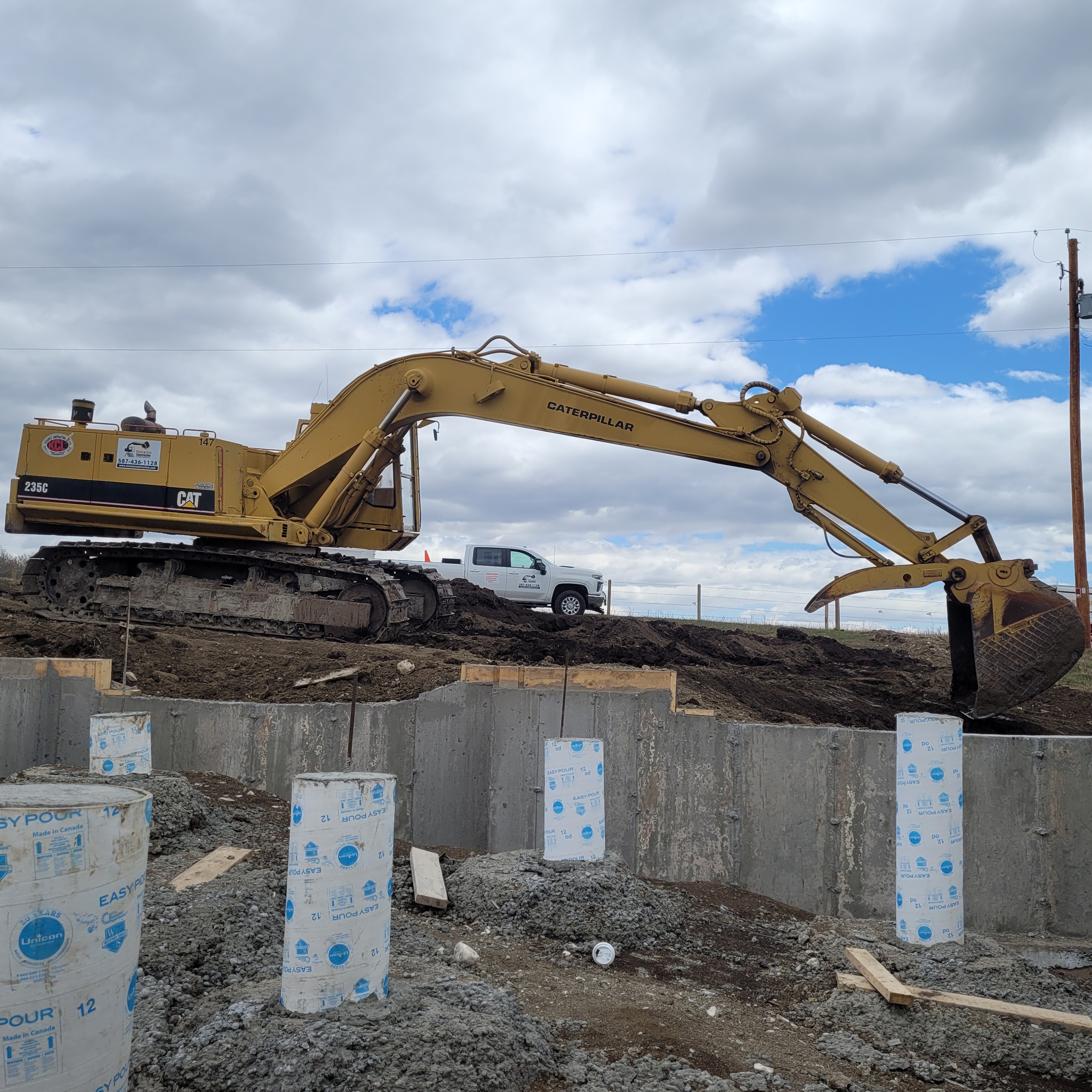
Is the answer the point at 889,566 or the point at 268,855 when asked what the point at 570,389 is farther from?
the point at 268,855

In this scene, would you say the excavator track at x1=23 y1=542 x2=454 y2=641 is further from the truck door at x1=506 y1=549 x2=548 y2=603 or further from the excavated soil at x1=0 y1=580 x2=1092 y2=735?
the truck door at x1=506 y1=549 x2=548 y2=603

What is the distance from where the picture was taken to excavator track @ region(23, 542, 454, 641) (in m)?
14.0

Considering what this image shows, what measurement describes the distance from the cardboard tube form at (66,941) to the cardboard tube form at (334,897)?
107 centimetres

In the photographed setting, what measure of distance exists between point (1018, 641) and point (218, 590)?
1068 centimetres

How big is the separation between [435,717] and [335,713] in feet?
2.81

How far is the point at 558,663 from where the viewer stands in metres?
12.1

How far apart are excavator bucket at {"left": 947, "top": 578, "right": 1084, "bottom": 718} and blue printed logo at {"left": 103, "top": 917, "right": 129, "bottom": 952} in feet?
29.2

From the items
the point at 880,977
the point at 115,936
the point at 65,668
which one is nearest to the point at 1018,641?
the point at 880,977

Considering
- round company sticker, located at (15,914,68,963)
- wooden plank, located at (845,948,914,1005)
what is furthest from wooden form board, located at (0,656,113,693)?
round company sticker, located at (15,914,68,963)

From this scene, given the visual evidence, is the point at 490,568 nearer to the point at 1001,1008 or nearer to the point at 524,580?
the point at 524,580

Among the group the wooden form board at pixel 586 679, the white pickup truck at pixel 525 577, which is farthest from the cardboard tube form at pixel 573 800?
the white pickup truck at pixel 525 577

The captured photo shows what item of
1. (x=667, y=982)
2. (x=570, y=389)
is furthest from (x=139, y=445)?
(x=667, y=982)

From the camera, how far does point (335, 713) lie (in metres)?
8.22

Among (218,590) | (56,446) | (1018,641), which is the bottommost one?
(1018,641)
